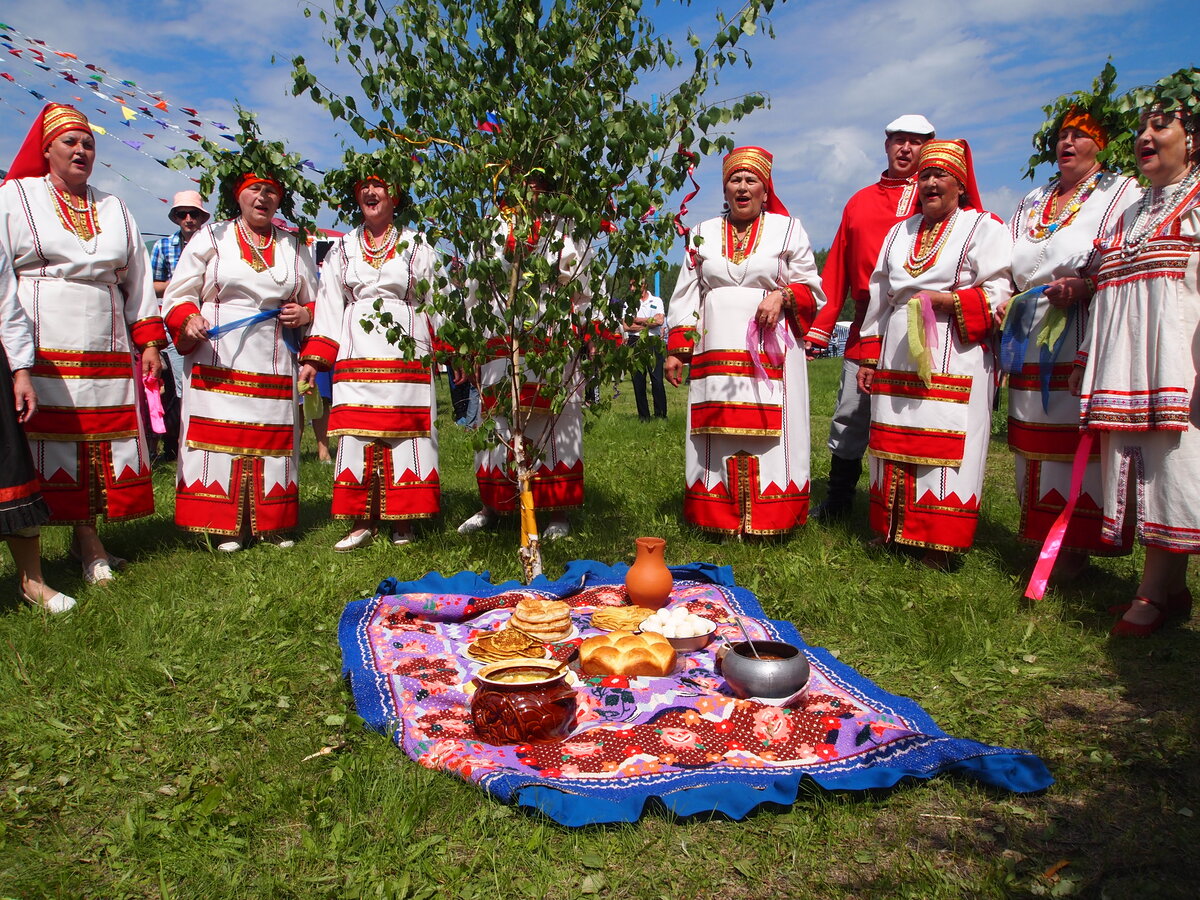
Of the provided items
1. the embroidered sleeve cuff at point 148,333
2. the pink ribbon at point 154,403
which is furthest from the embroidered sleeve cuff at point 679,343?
the pink ribbon at point 154,403

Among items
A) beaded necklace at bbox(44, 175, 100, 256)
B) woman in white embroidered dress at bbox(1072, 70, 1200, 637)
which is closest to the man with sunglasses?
beaded necklace at bbox(44, 175, 100, 256)

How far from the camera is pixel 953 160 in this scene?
4324mm

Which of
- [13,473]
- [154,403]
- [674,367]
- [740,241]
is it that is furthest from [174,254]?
[740,241]

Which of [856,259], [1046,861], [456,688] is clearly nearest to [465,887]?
[456,688]

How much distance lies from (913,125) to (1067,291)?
5.89 ft

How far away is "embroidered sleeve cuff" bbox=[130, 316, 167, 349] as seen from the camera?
476 cm

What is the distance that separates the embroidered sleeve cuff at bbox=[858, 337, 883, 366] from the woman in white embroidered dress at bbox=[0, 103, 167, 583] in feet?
12.9

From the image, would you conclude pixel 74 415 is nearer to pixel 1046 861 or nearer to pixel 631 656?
pixel 631 656

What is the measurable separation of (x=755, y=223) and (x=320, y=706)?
132 inches

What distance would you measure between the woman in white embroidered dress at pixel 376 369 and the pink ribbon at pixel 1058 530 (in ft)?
10.6

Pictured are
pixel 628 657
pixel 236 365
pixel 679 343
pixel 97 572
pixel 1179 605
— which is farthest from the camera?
pixel 236 365

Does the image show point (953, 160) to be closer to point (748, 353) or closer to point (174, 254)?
point (748, 353)

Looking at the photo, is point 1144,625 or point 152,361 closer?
point 1144,625

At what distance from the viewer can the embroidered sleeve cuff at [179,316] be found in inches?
188
